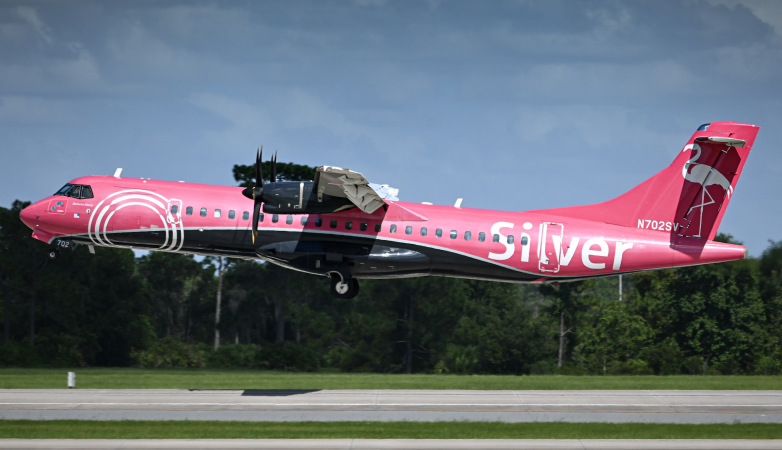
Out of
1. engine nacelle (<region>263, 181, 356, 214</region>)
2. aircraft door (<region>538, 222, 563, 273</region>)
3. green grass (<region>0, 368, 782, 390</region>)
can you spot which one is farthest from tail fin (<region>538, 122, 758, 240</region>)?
engine nacelle (<region>263, 181, 356, 214</region>)

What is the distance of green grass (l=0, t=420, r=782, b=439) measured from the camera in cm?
2022

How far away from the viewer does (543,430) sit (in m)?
21.2

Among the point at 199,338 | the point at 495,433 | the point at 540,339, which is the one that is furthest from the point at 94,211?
the point at 199,338

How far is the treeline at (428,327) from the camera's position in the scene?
51.7m

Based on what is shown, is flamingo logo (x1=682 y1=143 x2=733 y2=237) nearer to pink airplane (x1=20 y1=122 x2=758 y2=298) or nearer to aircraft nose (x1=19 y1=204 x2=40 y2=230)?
pink airplane (x1=20 y1=122 x2=758 y2=298)

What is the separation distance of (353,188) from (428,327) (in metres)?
28.2

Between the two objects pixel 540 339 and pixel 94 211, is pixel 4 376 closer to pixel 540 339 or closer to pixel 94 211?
pixel 94 211

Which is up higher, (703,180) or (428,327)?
(703,180)

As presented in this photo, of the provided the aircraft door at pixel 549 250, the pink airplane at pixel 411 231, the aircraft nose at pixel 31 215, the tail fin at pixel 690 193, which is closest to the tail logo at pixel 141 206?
the pink airplane at pixel 411 231

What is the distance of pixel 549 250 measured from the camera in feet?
97.3

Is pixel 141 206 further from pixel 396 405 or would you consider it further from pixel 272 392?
pixel 396 405

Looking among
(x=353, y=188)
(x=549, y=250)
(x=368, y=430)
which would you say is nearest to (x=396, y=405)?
(x=368, y=430)

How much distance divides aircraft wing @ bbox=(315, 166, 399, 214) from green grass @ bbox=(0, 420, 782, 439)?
8.02 metres

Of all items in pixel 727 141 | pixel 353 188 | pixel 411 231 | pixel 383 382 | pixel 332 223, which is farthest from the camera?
pixel 383 382
